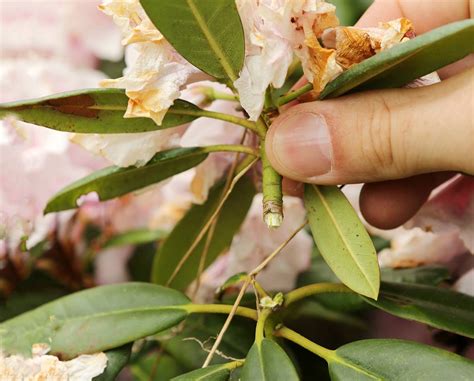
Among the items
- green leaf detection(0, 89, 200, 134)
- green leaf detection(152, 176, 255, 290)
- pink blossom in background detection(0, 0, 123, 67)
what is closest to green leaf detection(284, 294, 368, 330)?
A: green leaf detection(152, 176, 255, 290)

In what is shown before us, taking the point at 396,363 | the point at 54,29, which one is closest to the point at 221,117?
the point at 396,363

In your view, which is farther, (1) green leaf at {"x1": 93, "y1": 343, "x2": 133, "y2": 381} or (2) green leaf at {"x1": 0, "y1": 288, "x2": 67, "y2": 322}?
(2) green leaf at {"x1": 0, "y1": 288, "x2": 67, "y2": 322}

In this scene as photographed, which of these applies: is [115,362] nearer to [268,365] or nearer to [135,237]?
[268,365]

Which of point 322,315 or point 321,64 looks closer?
point 321,64

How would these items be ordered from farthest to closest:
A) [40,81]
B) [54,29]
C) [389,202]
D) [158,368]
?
[54,29], [40,81], [158,368], [389,202]

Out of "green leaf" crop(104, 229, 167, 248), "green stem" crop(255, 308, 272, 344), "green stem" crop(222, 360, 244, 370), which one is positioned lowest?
"green leaf" crop(104, 229, 167, 248)

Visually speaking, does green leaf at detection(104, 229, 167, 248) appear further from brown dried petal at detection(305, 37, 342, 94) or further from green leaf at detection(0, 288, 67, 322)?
brown dried petal at detection(305, 37, 342, 94)

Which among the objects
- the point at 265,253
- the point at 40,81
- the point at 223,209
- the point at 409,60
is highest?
the point at 409,60

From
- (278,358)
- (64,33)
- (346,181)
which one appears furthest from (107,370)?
(64,33)
